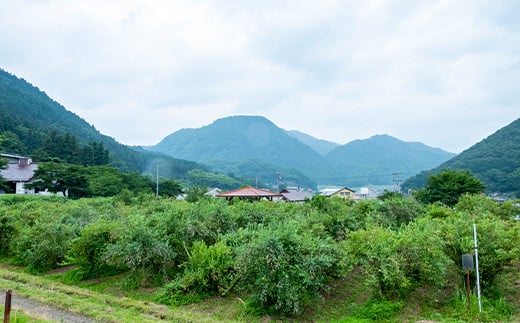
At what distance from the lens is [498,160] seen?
37.1m

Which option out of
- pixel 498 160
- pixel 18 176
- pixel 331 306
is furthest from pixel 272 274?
pixel 498 160

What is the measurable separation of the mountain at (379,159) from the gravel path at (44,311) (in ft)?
440

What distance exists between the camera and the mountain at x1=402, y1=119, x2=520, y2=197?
111 ft

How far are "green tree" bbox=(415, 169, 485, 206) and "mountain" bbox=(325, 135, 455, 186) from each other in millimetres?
114362

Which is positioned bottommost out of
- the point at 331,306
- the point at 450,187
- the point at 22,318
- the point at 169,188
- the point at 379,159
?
the point at 331,306

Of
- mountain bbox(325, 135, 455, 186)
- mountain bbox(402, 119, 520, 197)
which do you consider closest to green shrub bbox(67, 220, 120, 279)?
mountain bbox(402, 119, 520, 197)

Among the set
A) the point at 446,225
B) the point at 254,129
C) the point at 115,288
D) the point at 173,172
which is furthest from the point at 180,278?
the point at 254,129

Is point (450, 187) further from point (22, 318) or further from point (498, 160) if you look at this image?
point (22, 318)

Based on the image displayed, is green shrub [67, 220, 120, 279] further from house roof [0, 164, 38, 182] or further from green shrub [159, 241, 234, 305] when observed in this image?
house roof [0, 164, 38, 182]

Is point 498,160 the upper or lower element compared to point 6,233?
upper

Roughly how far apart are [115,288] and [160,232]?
55.7 inches

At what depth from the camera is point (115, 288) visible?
7.66m

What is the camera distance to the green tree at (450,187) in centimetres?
2214

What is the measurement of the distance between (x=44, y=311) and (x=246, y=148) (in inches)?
6656
